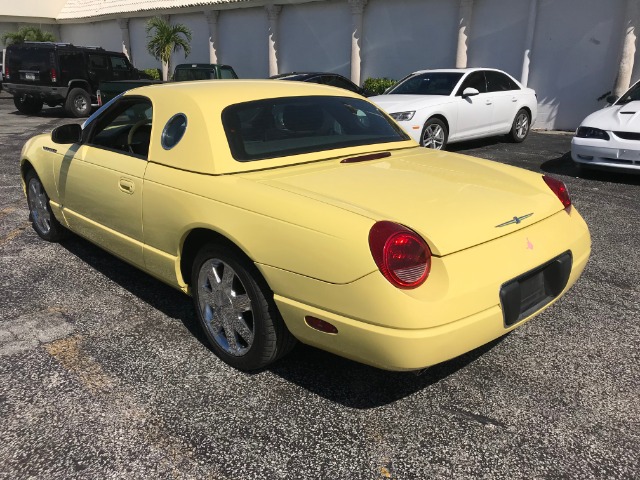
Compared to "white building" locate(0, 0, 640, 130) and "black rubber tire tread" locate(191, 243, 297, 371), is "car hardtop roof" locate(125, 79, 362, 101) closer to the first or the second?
"black rubber tire tread" locate(191, 243, 297, 371)

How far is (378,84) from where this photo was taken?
1656 cm

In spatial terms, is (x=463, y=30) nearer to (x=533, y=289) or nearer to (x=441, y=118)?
(x=441, y=118)

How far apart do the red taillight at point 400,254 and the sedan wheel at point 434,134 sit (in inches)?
269

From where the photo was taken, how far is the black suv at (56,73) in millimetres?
15086

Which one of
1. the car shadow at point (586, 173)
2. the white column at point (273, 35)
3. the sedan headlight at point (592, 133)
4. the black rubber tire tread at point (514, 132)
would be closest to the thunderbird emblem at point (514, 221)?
the sedan headlight at point (592, 133)

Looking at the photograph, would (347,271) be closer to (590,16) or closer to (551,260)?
(551,260)

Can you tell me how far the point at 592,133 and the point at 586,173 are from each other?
968 mm

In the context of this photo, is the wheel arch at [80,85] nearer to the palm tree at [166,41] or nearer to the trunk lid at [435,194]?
the palm tree at [166,41]

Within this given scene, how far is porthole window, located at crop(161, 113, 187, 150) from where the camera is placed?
10.5 feet

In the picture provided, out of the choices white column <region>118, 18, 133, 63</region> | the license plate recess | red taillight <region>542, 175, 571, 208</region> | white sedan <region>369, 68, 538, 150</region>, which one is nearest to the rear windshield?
red taillight <region>542, 175, 571, 208</region>

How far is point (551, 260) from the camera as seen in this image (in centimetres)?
273

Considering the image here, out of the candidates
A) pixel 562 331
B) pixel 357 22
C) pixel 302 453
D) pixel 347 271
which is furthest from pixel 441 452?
pixel 357 22

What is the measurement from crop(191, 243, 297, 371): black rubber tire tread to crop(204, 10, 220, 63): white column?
21201 mm

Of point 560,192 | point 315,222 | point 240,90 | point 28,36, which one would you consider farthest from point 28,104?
point 560,192
